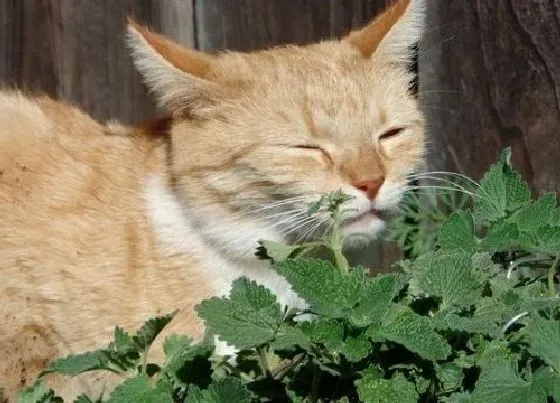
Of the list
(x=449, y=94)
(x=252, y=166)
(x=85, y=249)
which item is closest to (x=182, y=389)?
(x=252, y=166)

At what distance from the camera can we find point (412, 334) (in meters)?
1.07

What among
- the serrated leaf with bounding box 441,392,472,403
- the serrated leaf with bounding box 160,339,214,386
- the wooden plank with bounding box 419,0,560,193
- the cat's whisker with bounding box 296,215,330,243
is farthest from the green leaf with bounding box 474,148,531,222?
the wooden plank with bounding box 419,0,560,193

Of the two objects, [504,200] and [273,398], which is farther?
[504,200]

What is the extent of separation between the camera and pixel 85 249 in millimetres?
2590

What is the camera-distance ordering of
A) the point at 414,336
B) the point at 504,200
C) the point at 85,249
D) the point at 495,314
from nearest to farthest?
the point at 414,336 < the point at 495,314 < the point at 504,200 < the point at 85,249

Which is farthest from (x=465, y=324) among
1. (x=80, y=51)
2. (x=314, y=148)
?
(x=80, y=51)

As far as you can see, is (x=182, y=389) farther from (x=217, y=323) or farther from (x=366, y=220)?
(x=366, y=220)

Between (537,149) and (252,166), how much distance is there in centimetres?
106

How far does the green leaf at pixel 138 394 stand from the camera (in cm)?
113

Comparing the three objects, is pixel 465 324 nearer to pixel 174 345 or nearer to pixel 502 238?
pixel 502 238

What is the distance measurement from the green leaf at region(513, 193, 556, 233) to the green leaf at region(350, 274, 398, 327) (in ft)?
0.91

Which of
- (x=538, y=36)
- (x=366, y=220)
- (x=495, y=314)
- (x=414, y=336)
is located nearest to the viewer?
(x=414, y=336)

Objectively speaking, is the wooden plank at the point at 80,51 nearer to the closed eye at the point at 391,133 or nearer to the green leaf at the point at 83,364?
the closed eye at the point at 391,133

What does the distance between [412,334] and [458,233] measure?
283mm
